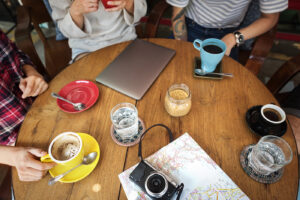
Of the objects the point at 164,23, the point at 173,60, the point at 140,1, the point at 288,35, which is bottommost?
the point at 288,35

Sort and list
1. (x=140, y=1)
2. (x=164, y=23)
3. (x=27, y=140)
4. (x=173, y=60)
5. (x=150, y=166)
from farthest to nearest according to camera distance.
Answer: (x=164, y=23)
(x=140, y=1)
(x=173, y=60)
(x=27, y=140)
(x=150, y=166)

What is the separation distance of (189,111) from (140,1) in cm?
88

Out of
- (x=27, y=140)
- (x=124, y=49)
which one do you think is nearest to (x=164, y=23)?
(x=124, y=49)

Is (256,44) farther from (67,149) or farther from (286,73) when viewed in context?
(67,149)

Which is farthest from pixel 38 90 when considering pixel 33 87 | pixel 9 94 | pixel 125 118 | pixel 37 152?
pixel 125 118

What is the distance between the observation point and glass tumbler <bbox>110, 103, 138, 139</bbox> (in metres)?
0.77

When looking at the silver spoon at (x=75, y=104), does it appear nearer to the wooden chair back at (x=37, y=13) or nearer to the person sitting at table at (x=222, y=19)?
the wooden chair back at (x=37, y=13)

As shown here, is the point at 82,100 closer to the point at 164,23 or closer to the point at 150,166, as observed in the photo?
the point at 150,166

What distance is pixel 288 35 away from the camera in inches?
95.7

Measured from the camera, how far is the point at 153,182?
646 mm

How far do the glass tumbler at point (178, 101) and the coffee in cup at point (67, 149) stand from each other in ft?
1.31

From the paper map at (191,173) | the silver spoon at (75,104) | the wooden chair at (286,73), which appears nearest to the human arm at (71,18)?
the silver spoon at (75,104)

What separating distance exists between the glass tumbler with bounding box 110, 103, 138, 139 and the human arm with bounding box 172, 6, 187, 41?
949mm

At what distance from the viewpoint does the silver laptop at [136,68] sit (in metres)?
0.96
